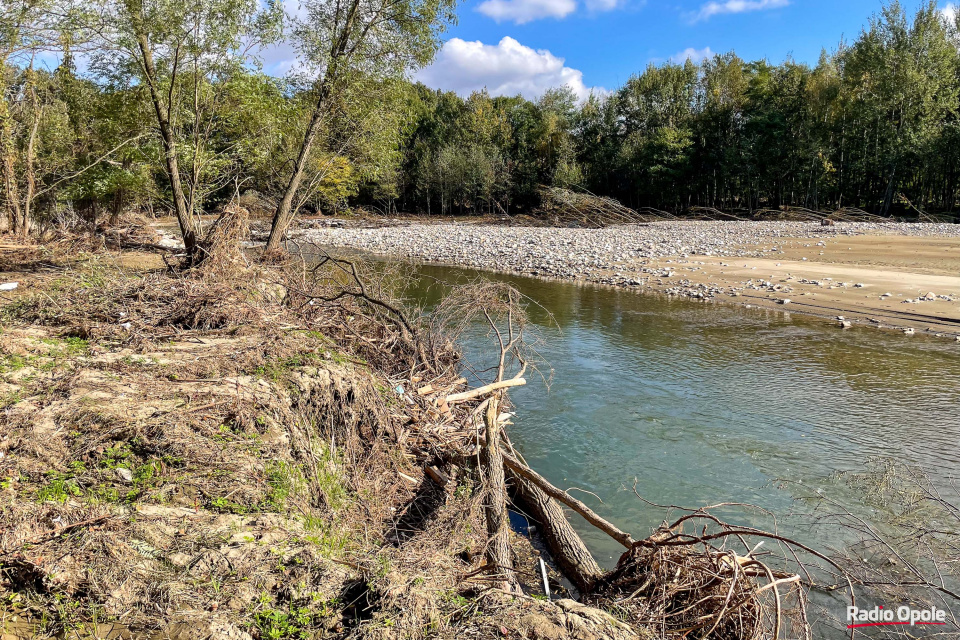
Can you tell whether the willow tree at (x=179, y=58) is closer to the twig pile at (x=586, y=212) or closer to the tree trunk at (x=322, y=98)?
the tree trunk at (x=322, y=98)

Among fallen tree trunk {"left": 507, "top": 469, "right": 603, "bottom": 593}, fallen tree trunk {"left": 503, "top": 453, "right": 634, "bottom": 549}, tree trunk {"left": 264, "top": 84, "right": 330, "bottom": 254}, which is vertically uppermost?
tree trunk {"left": 264, "top": 84, "right": 330, "bottom": 254}

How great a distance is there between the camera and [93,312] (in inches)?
274

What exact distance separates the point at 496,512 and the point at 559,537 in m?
0.76

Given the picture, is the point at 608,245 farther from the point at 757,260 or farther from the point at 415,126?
the point at 415,126

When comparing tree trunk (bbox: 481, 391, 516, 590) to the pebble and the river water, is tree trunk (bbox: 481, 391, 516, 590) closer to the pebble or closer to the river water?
the river water

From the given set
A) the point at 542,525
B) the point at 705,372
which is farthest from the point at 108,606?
the point at 705,372

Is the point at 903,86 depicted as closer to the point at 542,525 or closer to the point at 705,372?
the point at 705,372

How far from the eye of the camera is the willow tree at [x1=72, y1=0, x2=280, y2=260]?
1209 centimetres

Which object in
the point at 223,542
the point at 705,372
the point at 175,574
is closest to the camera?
the point at 175,574

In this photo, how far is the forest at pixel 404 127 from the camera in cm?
1359

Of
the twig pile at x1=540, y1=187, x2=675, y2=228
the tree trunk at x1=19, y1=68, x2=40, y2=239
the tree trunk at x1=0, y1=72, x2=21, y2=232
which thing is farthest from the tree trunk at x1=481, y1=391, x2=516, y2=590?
the twig pile at x1=540, y1=187, x2=675, y2=228

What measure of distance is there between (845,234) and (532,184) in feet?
117

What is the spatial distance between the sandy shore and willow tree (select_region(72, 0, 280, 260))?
36.5ft

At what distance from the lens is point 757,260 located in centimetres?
2506
